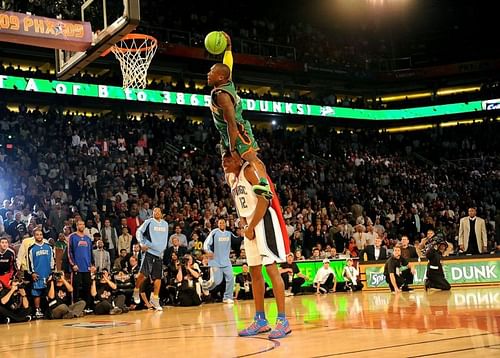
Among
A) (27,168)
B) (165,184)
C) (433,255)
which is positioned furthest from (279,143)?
(433,255)

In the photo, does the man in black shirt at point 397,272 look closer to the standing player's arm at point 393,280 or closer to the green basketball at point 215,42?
the standing player's arm at point 393,280

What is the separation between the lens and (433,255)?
14.1 m

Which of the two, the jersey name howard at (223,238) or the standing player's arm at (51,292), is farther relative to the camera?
the jersey name howard at (223,238)

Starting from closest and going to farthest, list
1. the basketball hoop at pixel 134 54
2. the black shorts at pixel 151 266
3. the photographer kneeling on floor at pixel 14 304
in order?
the photographer kneeling on floor at pixel 14 304, the black shorts at pixel 151 266, the basketball hoop at pixel 134 54

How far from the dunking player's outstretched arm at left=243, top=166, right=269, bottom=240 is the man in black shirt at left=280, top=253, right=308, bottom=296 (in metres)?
9.32

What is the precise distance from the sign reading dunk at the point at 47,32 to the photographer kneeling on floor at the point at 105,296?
465cm

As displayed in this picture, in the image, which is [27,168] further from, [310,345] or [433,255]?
[310,345]

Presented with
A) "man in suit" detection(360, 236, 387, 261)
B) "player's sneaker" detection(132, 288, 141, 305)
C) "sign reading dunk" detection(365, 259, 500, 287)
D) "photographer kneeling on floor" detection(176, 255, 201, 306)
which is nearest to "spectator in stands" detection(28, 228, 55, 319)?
"player's sneaker" detection(132, 288, 141, 305)

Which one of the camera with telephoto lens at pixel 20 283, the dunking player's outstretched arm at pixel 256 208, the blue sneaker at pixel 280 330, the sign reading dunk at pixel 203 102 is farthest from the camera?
the sign reading dunk at pixel 203 102

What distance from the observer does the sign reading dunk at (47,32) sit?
10.2 m

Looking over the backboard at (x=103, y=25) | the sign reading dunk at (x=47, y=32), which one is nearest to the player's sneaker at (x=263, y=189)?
the backboard at (x=103, y=25)

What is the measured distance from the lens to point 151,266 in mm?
12391

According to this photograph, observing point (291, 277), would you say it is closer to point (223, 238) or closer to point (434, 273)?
point (223, 238)

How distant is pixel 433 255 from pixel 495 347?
9554mm
